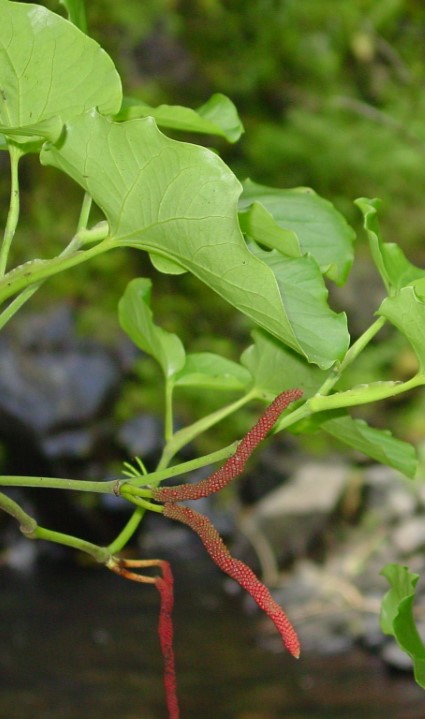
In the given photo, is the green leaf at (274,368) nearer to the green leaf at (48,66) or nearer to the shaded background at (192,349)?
the green leaf at (48,66)

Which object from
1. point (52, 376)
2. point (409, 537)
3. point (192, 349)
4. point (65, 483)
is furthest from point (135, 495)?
point (192, 349)

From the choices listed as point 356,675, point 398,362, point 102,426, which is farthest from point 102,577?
point 398,362

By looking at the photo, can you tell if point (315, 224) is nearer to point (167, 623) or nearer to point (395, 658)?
point (167, 623)

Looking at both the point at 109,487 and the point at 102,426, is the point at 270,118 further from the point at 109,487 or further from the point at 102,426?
the point at 109,487

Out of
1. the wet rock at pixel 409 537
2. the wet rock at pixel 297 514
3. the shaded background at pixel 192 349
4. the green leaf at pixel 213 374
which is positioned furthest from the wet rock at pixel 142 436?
the green leaf at pixel 213 374

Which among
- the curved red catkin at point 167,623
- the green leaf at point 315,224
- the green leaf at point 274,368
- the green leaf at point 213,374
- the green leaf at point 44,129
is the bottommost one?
the curved red catkin at point 167,623

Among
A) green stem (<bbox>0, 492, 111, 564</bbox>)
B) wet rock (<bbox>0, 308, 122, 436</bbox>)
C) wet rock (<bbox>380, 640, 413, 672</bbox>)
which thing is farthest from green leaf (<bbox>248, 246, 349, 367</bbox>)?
wet rock (<bbox>0, 308, 122, 436</bbox>)
